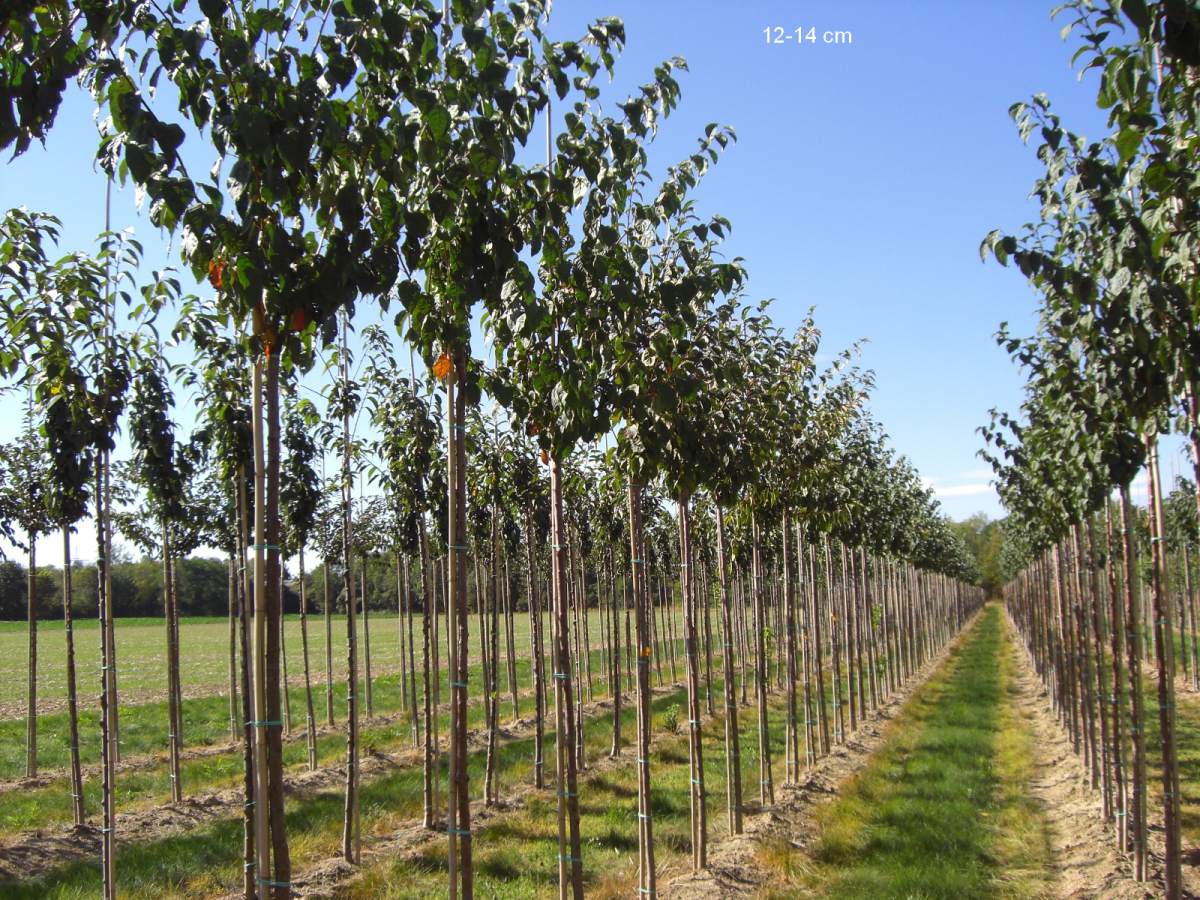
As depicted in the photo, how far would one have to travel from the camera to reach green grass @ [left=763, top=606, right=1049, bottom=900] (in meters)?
8.57

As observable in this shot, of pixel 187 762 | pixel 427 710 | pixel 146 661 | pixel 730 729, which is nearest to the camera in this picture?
pixel 730 729

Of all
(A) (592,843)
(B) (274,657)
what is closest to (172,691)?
(A) (592,843)

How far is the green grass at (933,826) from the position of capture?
8.57 meters

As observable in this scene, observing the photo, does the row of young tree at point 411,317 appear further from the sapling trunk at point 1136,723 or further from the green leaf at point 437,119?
the sapling trunk at point 1136,723

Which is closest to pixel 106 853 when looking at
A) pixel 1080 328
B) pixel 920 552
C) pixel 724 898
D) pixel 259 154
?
pixel 724 898

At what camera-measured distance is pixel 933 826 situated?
1052 cm

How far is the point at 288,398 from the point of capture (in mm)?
10586

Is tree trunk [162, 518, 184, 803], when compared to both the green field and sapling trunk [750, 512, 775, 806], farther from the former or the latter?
the green field

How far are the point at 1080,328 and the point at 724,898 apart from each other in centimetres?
543

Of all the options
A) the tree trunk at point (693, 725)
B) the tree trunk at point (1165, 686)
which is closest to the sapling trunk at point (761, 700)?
the tree trunk at point (693, 725)

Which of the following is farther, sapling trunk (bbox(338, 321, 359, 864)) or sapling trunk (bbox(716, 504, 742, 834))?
sapling trunk (bbox(716, 504, 742, 834))

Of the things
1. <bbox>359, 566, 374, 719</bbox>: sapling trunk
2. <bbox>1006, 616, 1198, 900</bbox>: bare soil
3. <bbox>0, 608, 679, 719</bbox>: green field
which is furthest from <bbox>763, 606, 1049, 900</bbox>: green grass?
<bbox>0, 608, 679, 719</bbox>: green field

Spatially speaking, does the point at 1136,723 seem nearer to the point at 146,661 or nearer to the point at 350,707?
the point at 350,707

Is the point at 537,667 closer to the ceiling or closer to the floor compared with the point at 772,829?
closer to the ceiling
